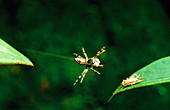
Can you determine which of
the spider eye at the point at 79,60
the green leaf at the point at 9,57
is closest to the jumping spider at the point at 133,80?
the spider eye at the point at 79,60

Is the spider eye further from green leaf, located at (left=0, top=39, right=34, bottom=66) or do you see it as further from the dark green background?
the dark green background

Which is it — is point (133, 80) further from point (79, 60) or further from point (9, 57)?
point (9, 57)

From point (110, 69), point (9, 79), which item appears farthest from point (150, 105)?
point (9, 79)

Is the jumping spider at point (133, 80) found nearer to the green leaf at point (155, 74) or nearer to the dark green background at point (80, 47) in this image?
the green leaf at point (155, 74)

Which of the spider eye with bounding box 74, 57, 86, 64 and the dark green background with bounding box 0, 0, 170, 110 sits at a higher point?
the spider eye with bounding box 74, 57, 86, 64

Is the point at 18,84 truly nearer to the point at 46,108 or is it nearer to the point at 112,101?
the point at 46,108

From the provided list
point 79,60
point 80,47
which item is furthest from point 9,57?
point 80,47

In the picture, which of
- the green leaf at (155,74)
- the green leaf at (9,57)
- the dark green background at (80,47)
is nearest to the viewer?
the green leaf at (9,57)

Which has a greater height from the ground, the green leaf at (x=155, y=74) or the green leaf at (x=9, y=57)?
the green leaf at (x=9, y=57)

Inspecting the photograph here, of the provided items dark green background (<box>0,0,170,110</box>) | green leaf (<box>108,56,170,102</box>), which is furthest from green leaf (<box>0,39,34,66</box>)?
dark green background (<box>0,0,170,110</box>)
